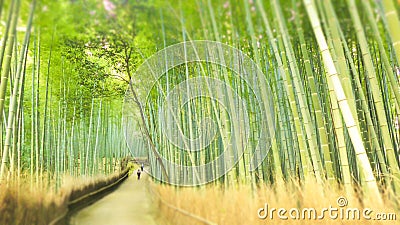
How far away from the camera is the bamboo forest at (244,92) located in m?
2.00

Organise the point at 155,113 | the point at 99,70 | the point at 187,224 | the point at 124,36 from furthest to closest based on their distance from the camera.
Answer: the point at 155,113 < the point at 99,70 < the point at 124,36 < the point at 187,224

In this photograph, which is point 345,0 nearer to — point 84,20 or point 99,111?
point 84,20

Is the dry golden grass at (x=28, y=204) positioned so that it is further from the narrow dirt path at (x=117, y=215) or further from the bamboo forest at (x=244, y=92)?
the narrow dirt path at (x=117, y=215)

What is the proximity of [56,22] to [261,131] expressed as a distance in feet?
7.55

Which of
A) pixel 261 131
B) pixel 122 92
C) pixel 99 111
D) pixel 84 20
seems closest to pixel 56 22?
pixel 84 20

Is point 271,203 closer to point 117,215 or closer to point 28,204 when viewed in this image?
point 28,204

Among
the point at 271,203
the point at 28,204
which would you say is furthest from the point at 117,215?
the point at 271,203

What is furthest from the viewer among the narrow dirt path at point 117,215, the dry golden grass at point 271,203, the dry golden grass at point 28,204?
the narrow dirt path at point 117,215

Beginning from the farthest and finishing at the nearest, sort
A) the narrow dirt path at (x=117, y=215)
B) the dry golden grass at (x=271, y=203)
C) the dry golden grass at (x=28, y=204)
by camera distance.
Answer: the narrow dirt path at (x=117, y=215), the dry golden grass at (x=28, y=204), the dry golden grass at (x=271, y=203)

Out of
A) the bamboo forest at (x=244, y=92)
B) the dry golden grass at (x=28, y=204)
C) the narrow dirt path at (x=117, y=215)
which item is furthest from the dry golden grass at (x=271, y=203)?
the dry golden grass at (x=28, y=204)

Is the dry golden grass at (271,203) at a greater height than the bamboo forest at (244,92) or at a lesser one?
lesser

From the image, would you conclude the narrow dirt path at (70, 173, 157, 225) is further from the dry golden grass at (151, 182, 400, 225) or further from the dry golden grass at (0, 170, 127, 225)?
the dry golden grass at (151, 182, 400, 225)

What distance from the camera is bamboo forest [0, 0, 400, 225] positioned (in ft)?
6.55

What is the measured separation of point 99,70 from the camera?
4516 mm
